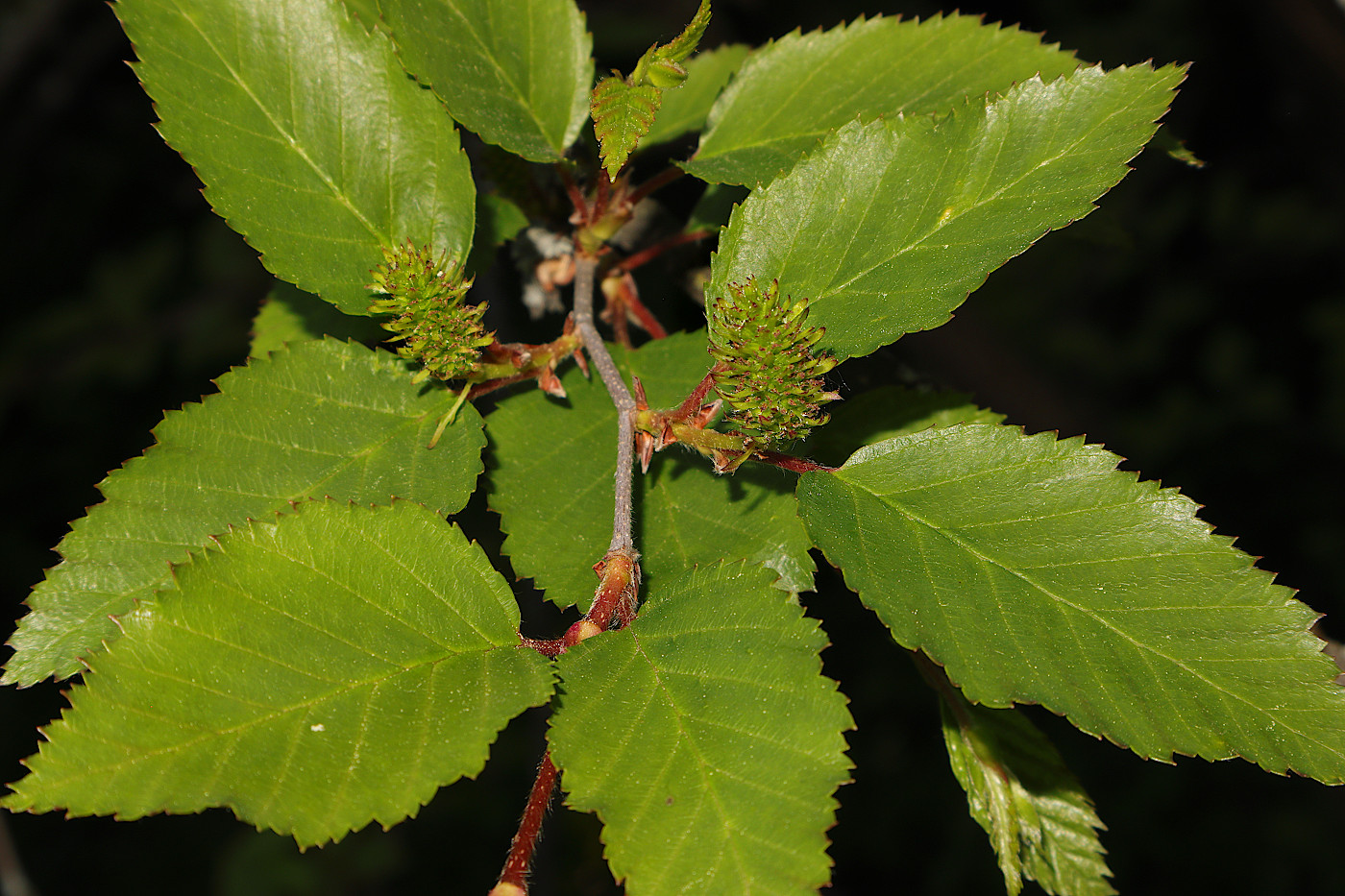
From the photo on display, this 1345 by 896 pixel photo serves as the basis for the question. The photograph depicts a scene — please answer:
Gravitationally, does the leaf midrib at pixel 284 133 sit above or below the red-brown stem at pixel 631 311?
above

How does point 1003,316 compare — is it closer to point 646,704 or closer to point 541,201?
point 541,201

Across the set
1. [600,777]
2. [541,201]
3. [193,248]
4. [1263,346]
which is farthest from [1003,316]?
[600,777]

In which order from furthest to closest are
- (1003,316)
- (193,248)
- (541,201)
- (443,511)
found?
(1003,316) → (193,248) → (541,201) → (443,511)

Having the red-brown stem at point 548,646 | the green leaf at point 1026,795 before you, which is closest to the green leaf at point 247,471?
the red-brown stem at point 548,646

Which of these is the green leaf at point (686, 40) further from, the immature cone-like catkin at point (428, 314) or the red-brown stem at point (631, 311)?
the red-brown stem at point (631, 311)

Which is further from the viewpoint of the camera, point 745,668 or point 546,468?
point 546,468
